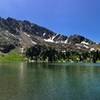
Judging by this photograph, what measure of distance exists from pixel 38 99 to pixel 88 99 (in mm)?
12083

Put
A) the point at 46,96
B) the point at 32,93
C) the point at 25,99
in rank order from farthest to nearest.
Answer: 1. the point at 32,93
2. the point at 46,96
3. the point at 25,99

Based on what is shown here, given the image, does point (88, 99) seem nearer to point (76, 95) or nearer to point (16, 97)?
point (76, 95)

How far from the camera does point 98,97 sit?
68.7m

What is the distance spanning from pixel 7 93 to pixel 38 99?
1230cm

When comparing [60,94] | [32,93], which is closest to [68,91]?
[60,94]

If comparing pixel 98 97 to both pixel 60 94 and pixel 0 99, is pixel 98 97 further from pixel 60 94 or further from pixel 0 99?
pixel 0 99

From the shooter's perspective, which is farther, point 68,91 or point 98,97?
point 68,91

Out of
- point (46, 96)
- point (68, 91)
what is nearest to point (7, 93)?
point (46, 96)

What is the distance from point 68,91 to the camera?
7844cm

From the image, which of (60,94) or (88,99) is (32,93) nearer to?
(60,94)

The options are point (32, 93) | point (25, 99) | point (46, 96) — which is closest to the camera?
point (25, 99)

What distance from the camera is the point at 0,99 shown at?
6550 centimetres

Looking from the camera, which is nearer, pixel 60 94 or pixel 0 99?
pixel 0 99

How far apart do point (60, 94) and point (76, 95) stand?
433cm
